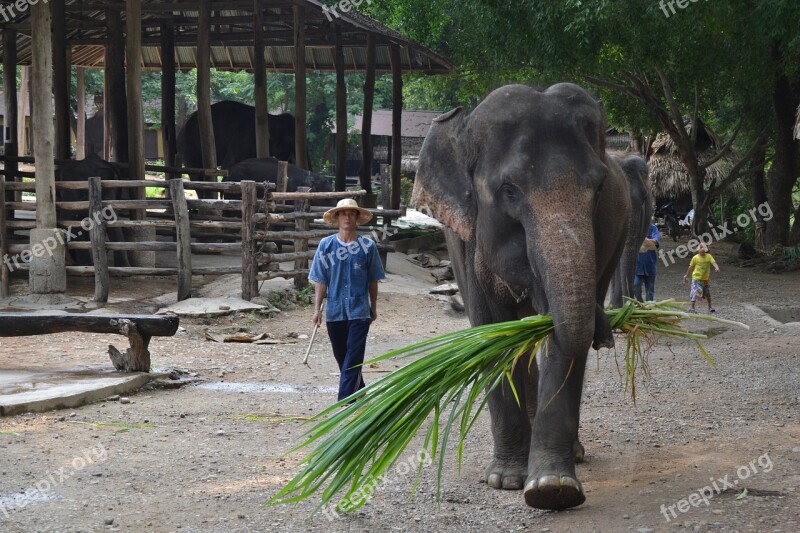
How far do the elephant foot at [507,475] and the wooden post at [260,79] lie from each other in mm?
13076

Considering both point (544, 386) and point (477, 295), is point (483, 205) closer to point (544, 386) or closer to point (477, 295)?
point (477, 295)

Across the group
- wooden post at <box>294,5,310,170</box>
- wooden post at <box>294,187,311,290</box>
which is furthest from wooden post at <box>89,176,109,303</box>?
wooden post at <box>294,5,310,170</box>

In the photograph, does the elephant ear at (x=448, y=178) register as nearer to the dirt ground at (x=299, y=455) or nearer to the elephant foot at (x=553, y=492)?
the elephant foot at (x=553, y=492)

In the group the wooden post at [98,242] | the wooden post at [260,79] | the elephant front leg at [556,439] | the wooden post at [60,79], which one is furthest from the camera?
the wooden post at [260,79]

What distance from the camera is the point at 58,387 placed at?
7957mm

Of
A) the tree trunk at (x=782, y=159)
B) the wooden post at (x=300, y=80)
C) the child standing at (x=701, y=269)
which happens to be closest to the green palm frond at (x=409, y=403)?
the child standing at (x=701, y=269)

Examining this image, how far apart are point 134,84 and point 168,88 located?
7482 mm

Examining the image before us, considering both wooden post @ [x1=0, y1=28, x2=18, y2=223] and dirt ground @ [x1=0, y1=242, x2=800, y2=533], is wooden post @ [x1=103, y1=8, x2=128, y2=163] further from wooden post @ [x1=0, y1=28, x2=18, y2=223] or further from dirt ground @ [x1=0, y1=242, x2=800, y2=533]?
dirt ground @ [x1=0, y1=242, x2=800, y2=533]

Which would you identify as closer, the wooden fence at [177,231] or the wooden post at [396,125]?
the wooden fence at [177,231]

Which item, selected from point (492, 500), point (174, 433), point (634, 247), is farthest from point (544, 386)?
point (634, 247)

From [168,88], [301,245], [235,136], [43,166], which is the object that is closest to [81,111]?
[235,136]

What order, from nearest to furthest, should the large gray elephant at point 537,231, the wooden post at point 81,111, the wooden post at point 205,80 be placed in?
the large gray elephant at point 537,231
the wooden post at point 205,80
the wooden post at point 81,111

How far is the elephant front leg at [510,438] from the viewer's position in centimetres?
551

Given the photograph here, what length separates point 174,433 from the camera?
694 cm
